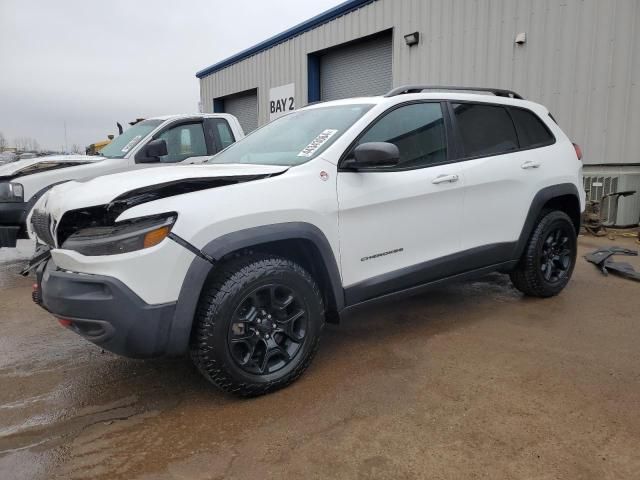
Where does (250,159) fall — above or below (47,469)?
above

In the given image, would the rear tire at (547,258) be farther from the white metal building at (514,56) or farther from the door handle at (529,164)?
the white metal building at (514,56)

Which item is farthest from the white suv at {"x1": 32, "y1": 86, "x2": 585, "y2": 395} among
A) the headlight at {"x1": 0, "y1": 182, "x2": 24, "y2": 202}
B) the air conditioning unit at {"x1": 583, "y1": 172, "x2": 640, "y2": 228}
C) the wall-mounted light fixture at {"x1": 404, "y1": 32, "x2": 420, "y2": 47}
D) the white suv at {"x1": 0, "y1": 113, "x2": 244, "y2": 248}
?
the wall-mounted light fixture at {"x1": 404, "y1": 32, "x2": 420, "y2": 47}

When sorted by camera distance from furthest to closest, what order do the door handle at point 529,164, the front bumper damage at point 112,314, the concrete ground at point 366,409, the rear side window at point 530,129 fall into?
the rear side window at point 530,129, the door handle at point 529,164, the front bumper damage at point 112,314, the concrete ground at point 366,409

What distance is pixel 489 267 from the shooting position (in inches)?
149

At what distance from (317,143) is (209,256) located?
1.07m

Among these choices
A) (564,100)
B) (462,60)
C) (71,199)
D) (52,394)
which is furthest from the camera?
(462,60)

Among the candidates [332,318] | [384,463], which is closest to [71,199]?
[332,318]

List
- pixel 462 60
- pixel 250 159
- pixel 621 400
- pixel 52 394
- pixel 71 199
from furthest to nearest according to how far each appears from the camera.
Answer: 1. pixel 462 60
2. pixel 250 159
3. pixel 52 394
4. pixel 621 400
5. pixel 71 199

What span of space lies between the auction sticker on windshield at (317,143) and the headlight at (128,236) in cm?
96

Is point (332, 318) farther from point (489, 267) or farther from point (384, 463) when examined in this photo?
point (489, 267)

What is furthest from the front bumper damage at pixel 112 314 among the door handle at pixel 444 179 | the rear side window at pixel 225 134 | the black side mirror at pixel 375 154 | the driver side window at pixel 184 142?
the rear side window at pixel 225 134

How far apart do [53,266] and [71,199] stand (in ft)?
1.24

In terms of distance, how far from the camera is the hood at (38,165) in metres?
5.45

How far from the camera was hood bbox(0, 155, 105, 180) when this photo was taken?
545 cm
